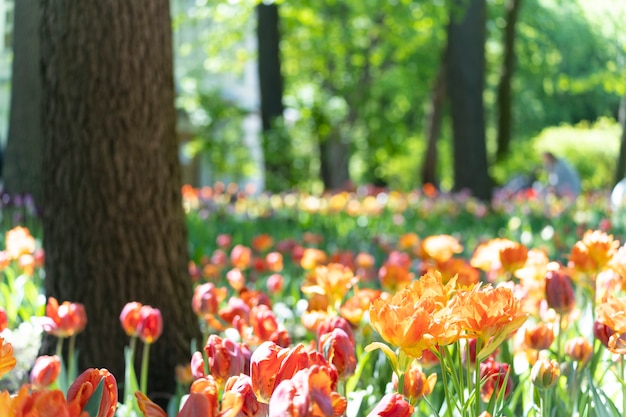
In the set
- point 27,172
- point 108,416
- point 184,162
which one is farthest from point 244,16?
point 108,416

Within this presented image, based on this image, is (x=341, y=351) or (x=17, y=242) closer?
(x=341, y=351)

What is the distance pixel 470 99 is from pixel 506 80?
6676 mm

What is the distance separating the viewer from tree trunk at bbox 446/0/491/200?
12.3 m

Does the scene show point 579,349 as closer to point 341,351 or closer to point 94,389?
point 341,351

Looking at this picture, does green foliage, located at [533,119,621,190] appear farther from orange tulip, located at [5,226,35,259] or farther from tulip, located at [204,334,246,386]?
tulip, located at [204,334,246,386]

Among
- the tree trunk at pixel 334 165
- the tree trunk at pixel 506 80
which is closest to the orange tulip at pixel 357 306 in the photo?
the tree trunk at pixel 334 165

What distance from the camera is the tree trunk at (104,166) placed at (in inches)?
145

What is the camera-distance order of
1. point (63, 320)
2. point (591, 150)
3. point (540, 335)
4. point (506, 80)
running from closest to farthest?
point (540, 335) → point (63, 320) → point (506, 80) → point (591, 150)

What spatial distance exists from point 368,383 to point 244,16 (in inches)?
506

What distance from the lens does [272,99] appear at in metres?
13.6

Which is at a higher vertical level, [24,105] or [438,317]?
[24,105]

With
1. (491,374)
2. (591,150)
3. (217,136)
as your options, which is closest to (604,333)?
(491,374)

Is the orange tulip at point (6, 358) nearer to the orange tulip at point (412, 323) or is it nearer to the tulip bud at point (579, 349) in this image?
the orange tulip at point (412, 323)

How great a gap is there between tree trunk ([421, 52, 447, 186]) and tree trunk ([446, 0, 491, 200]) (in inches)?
265
